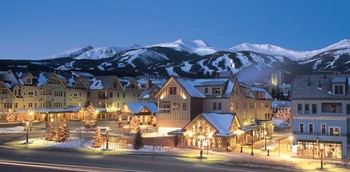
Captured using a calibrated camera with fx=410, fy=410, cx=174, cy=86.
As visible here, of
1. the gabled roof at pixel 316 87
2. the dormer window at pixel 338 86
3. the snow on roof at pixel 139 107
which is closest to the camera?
the dormer window at pixel 338 86

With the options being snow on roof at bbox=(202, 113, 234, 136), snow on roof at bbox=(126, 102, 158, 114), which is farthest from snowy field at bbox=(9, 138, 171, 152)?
snow on roof at bbox=(126, 102, 158, 114)

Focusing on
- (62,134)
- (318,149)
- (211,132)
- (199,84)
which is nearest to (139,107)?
(199,84)

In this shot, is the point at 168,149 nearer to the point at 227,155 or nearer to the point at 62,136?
the point at 227,155

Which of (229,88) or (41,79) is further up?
(41,79)

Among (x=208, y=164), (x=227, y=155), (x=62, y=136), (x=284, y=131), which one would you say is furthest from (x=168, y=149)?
(x=284, y=131)

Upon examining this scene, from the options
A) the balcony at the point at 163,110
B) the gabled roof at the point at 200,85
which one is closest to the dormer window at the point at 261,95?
the gabled roof at the point at 200,85

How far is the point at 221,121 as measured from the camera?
49.7 meters

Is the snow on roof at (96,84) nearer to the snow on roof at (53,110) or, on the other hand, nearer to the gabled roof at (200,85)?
the snow on roof at (53,110)

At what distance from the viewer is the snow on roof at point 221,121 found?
157ft

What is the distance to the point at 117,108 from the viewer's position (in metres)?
95.4

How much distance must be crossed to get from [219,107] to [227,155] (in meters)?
14.1

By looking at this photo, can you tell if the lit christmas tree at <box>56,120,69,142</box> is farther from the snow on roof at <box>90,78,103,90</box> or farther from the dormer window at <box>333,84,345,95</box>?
the snow on roof at <box>90,78,103,90</box>

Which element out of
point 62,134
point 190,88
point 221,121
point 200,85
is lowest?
point 62,134

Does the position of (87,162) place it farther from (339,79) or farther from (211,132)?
A: (339,79)
